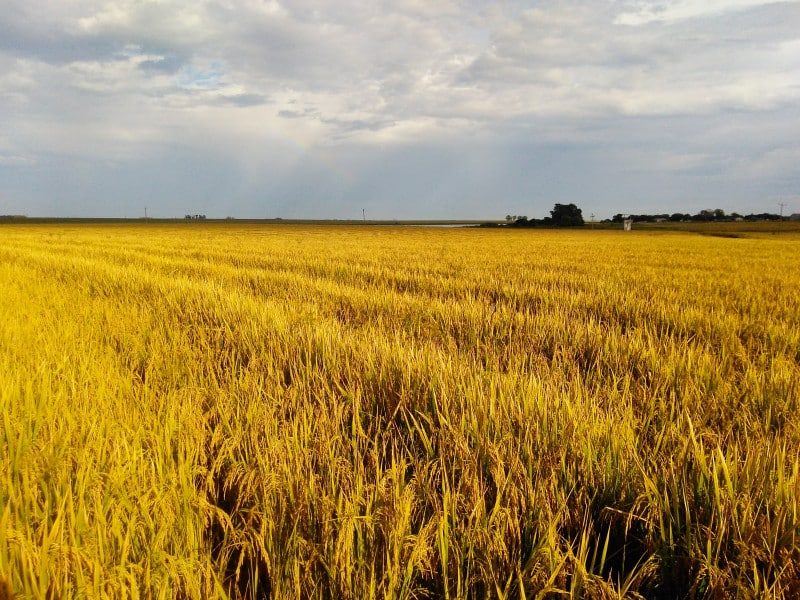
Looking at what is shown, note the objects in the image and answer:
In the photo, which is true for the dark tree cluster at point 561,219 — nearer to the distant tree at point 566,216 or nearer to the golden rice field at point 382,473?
the distant tree at point 566,216

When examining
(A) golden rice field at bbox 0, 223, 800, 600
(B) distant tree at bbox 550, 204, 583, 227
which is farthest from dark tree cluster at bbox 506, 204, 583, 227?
(A) golden rice field at bbox 0, 223, 800, 600

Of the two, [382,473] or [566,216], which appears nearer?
[382,473]

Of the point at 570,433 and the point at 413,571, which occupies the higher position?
the point at 570,433

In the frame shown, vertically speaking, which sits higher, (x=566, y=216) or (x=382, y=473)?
(x=566, y=216)

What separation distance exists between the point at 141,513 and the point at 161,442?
462 mm

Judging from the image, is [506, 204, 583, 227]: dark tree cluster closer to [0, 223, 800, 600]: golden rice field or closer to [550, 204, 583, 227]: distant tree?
[550, 204, 583, 227]: distant tree

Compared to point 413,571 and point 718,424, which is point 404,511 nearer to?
point 413,571

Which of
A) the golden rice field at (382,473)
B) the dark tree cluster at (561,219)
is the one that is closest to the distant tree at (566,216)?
the dark tree cluster at (561,219)

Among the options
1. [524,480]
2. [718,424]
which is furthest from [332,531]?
[718,424]

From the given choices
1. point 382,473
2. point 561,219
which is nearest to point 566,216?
point 561,219

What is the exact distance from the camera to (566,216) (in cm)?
11012

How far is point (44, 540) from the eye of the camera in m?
1.18

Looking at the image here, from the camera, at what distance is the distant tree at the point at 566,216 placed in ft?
357

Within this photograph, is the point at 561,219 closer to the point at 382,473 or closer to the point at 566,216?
the point at 566,216
